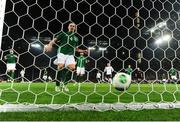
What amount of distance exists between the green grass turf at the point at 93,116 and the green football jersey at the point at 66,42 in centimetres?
255

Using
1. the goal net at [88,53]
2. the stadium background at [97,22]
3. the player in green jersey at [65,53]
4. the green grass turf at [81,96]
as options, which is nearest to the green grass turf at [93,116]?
the goal net at [88,53]

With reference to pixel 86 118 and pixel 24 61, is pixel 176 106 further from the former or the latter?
pixel 24 61

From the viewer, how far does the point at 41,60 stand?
1919cm

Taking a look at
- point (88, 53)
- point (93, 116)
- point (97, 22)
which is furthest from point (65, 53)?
point (97, 22)

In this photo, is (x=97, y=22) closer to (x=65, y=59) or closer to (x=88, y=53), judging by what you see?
(x=88, y=53)

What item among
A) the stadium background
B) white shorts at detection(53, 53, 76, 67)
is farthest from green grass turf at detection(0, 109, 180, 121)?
white shorts at detection(53, 53, 76, 67)

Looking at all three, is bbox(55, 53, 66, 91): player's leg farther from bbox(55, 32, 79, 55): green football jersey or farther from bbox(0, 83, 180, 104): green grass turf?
bbox(0, 83, 180, 104): green grass turf

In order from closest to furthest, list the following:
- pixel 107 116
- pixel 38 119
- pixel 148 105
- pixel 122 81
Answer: pixel 38 119
pixel 107 116
pixel 148 105
pixel 122 81

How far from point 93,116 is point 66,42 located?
2905 millimetres

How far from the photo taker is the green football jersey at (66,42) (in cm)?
491

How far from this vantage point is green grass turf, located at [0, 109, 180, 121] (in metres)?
2.14

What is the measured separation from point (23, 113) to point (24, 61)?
1752 centimetres

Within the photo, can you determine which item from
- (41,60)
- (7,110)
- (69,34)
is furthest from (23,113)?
(41,60)

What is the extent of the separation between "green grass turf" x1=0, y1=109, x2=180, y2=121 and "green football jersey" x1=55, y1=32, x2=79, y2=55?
2551mm
